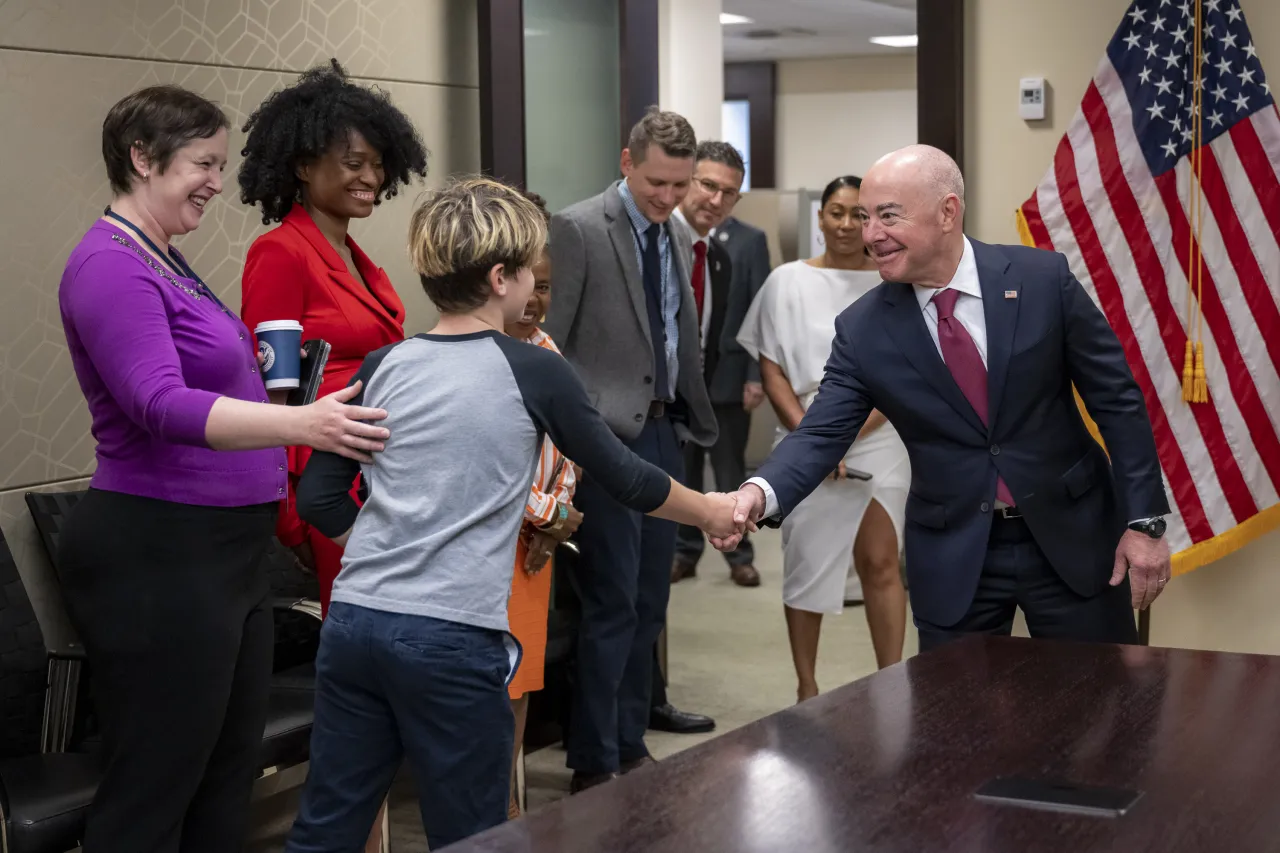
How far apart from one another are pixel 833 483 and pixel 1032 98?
4.02 feet

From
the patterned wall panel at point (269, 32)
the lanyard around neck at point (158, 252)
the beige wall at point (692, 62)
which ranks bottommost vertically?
the lanyard around neck at point (158, 252)

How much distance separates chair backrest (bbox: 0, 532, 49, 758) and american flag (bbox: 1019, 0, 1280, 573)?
272 centimetres

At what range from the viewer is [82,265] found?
86.6 inches

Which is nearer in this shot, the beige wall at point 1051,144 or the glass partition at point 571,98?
the beige wall at point 1051,144

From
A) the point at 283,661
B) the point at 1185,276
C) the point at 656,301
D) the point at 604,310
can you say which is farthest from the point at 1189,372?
the point at 283,661

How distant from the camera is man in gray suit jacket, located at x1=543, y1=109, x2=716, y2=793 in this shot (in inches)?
143

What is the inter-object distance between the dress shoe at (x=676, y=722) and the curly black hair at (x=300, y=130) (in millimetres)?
1918

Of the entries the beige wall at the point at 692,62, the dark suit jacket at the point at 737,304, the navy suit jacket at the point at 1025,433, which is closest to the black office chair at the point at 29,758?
the navy suit jacket at the point at 1025,433

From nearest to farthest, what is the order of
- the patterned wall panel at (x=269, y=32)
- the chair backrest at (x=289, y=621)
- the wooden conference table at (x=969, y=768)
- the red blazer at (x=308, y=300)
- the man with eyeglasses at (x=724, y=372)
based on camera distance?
the wooden conference table at (x=969, y=768) < the red blazer at (x=308, y=300) < the patterned wall panel at (x=269, y=32) < the chair backrest at (x=289, y=621) < the man with eyeglasses at (x=724, y=372)

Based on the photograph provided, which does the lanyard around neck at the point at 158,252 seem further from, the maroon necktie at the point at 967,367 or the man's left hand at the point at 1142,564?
the man's left hand at the point at 1142,564

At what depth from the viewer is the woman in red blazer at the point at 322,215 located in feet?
8.98

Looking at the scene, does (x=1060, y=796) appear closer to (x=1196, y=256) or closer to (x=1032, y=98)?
(x=1196, y=256)

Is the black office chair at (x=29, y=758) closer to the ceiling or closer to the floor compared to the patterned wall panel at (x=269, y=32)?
closer to the floor

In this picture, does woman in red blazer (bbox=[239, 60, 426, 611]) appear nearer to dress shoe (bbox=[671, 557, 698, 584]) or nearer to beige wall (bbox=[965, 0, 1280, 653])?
beige wall (bbox=[965, 0, 1280, 653])
